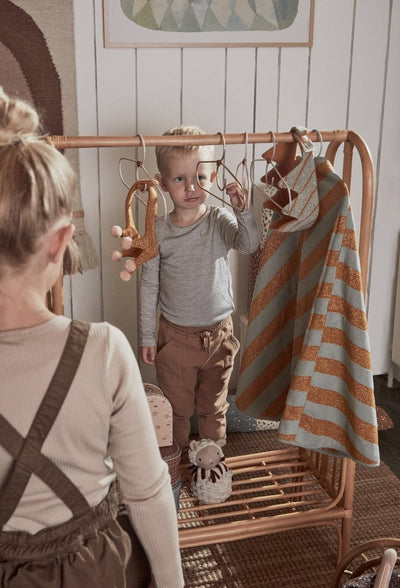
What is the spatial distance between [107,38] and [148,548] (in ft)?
5.67

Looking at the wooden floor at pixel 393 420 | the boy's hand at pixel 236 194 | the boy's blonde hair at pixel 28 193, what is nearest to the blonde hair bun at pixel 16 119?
the boy's blonde hair at pixel 28 193

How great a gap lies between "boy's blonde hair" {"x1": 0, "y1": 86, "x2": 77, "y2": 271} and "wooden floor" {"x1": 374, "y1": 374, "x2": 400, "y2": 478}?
1781mm

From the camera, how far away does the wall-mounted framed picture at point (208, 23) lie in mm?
2223

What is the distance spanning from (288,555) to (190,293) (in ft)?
2.52

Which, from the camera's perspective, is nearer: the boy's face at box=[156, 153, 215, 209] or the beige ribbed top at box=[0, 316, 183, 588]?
the beige ribbed top at box=[0, 316, 183, 588]

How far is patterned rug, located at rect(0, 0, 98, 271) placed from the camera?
2.12 m

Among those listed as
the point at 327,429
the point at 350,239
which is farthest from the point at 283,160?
the point at 327,429

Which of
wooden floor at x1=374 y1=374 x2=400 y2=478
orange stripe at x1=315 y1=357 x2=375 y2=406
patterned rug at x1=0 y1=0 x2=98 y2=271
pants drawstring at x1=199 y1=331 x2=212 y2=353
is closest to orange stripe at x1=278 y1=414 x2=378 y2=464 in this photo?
orange stripe at x1=315 y1=357 x2=375 y2=406

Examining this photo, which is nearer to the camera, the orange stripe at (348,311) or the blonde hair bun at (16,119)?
the blonde hair bun at (16,119)

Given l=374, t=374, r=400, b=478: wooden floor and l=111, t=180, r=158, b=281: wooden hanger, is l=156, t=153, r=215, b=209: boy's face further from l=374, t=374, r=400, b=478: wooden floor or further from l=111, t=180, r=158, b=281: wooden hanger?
l=374, t=374, r=400, b=478: wooden floor

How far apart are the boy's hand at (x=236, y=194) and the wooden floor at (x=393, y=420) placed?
116 centimetres

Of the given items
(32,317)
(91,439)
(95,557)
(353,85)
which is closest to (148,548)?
(95,557)

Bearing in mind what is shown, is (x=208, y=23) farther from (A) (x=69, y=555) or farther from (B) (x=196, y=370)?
(A) (x=69, y=555)

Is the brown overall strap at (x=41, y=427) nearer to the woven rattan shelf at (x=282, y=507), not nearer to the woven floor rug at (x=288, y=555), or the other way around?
the woven rattan shelf at (x=282, y=507)
